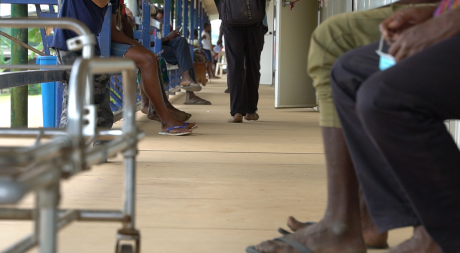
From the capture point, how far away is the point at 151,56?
297 centimetres

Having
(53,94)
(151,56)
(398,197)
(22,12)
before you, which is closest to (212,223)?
(398,197)

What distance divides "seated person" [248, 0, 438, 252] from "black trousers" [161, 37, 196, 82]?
3.63 metres

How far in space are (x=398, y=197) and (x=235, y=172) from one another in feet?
3.85

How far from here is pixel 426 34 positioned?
0.86m

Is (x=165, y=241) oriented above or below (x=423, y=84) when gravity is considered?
below

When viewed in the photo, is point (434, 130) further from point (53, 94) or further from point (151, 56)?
point (53, 94)

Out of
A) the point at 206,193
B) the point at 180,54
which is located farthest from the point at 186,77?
the point at 206,193

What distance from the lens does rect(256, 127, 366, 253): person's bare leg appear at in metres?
1.09

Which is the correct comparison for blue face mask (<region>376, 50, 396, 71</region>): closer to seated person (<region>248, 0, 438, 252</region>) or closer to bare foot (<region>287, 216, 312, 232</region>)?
seated person (<region>248, 0, 438, 252</region>)

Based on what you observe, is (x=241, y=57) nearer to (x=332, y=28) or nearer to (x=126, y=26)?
(x=126, y=26)

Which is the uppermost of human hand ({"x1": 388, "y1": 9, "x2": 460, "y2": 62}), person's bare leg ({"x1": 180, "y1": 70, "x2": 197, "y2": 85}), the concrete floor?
human hand ({"x1": 388, "y1": 9, "x2": 460, "y2": 62})

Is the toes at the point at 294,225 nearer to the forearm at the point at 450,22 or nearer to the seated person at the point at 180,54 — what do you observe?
the forearm at the point at 450,22

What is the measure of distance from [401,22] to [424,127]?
19cm

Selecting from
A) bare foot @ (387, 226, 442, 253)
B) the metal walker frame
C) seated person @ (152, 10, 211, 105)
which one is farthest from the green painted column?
bare foot @ (387, 226, 442, 253)
